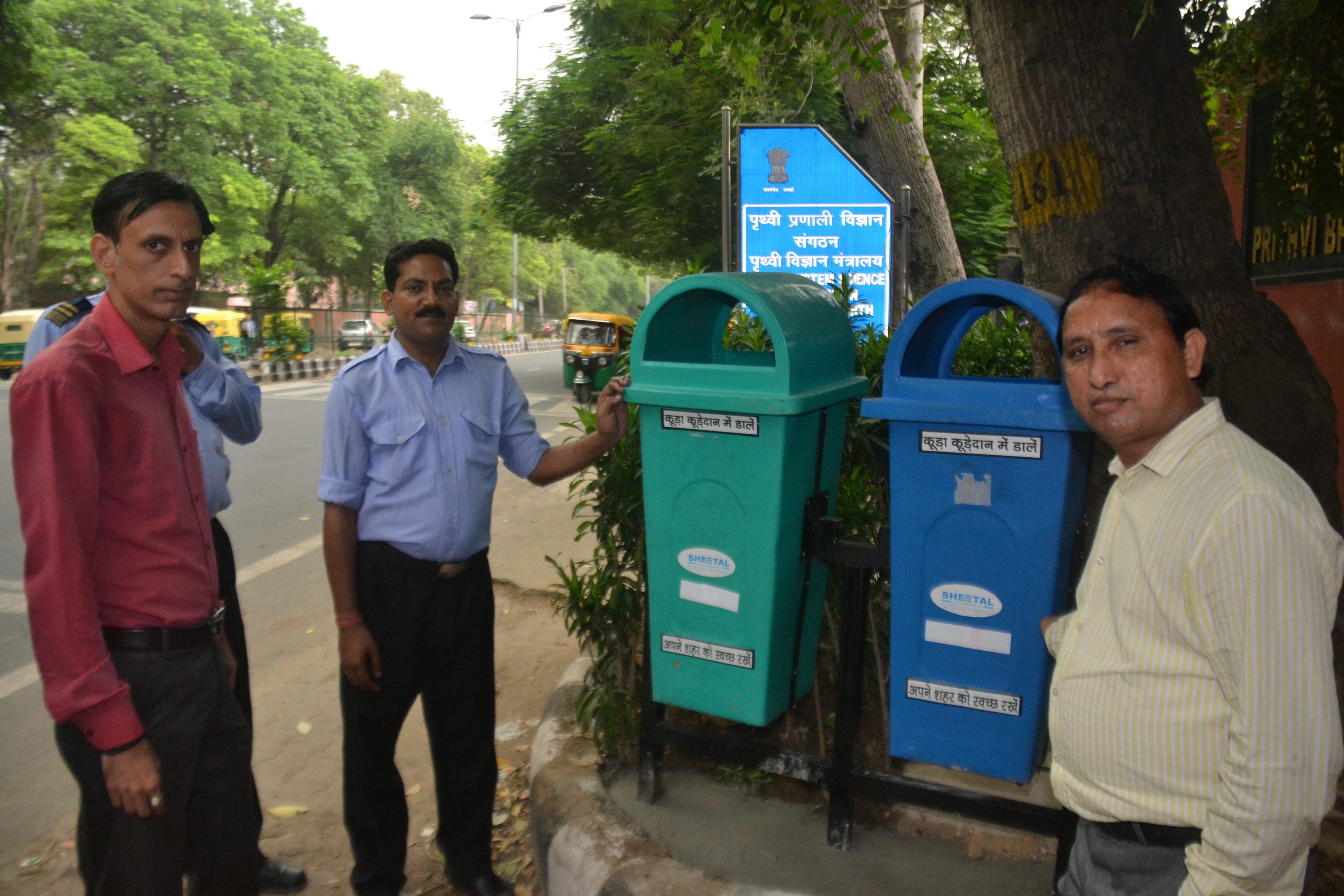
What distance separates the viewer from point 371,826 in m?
2.74

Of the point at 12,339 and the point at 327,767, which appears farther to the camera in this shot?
the point at 12,339

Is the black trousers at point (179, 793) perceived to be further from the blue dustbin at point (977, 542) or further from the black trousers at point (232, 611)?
the blue dustbin at point (977, 542)

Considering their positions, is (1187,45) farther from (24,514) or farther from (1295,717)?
(24,514)

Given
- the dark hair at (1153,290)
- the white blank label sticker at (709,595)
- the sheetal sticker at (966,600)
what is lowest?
the white blank label sticker at (709,595)

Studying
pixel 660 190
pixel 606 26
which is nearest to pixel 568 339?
pixel 606 26

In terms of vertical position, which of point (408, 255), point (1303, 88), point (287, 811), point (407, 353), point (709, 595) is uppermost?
point (1303, 88)

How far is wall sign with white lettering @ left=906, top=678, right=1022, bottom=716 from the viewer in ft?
7.92

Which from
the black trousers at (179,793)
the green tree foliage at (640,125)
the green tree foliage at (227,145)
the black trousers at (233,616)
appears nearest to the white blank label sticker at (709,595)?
the black trousers at (179,793)

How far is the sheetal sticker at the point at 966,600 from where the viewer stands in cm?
238

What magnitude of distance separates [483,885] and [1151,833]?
2031mm

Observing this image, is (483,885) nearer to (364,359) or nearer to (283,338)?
(364,359)

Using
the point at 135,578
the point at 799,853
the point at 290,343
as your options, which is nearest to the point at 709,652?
the point at 799,853

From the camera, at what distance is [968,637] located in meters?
2.43

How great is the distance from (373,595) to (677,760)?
1163 mm
